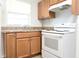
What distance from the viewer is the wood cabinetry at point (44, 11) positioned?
10.0 feet

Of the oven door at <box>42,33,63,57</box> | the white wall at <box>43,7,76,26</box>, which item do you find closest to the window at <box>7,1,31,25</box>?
the white wall at <box>43,7,76,26</box>

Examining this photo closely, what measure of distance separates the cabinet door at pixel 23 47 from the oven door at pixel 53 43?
20.9 inches

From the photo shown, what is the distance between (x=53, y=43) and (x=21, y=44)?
38.9 inches

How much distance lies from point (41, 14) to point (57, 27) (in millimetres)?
784

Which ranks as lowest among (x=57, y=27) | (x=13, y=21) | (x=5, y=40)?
(x=5, y=40)

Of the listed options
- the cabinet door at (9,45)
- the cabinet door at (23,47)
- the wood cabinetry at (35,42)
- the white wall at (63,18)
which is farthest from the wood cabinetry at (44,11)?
Answer: the cabinet door at (9,45)

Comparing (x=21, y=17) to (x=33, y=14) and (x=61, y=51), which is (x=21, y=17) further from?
(x=61, y=51)

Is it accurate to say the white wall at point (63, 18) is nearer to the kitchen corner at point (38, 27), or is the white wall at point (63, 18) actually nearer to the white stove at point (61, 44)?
the kitchen corner at point (38, 27)

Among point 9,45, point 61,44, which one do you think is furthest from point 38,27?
point 61,44

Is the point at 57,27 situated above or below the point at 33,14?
below

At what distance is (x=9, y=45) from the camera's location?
2.65 m

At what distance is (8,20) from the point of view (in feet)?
9.78

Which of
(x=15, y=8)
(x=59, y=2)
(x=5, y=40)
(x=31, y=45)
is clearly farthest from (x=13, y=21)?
(x=59, y=2)

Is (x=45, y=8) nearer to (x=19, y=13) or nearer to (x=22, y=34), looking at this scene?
(x=19, y=13)
